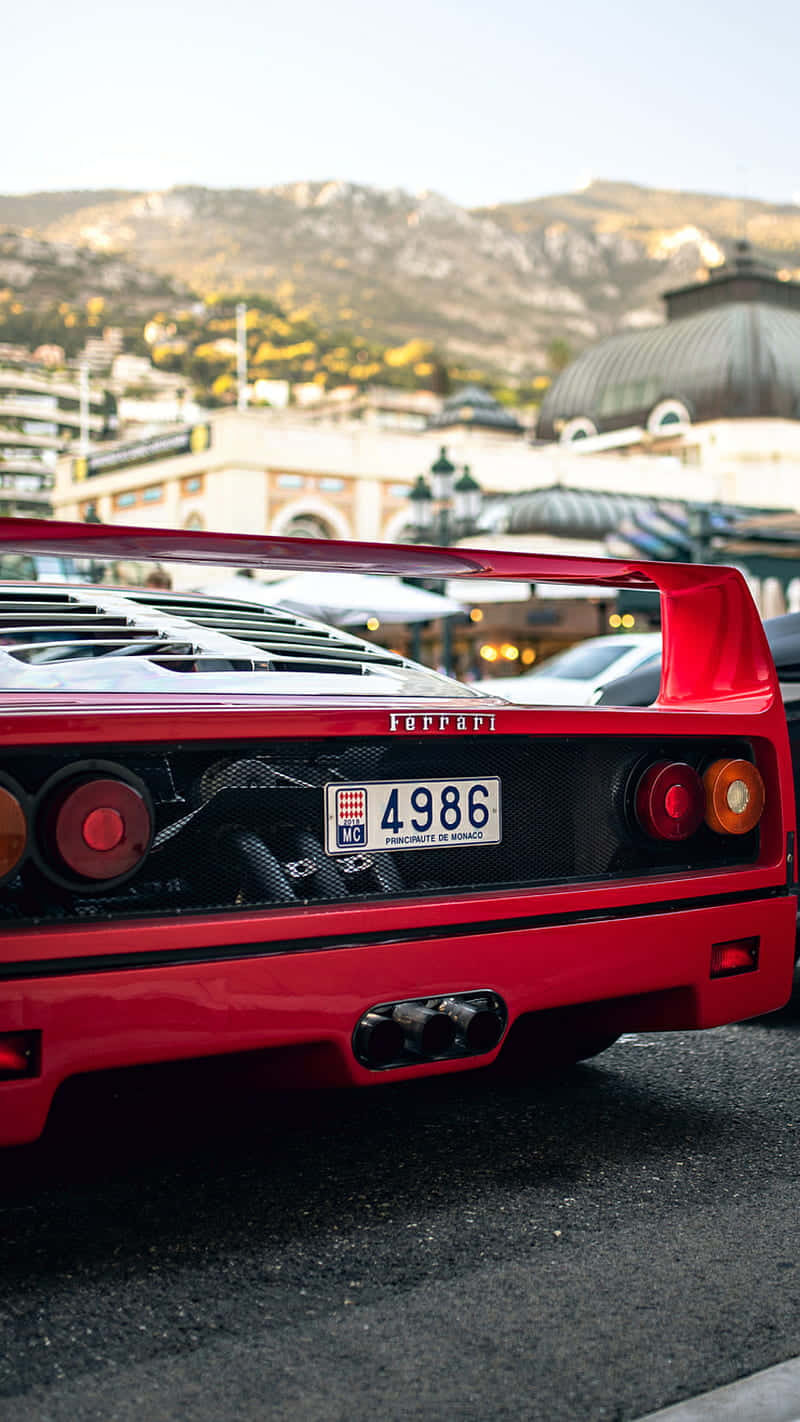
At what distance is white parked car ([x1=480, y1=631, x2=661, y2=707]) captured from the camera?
41.1 ft

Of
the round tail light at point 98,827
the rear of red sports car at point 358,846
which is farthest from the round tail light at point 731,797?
the round tail light at point 98,827

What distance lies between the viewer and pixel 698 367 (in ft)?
255

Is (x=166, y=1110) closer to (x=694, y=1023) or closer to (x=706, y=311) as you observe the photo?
(x=694, y=1023)

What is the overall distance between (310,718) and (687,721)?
939 millimetres

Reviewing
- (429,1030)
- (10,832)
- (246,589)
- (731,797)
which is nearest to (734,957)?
(731,797)

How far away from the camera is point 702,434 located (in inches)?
2746

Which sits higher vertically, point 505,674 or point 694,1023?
point 694,1023

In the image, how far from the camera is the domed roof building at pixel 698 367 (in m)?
75.0

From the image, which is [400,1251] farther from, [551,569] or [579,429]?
[579,429]

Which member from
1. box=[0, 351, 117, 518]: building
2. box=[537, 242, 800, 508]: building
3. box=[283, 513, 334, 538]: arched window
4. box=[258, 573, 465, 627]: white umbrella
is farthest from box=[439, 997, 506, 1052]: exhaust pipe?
box=[0, 351, 117, 518]: building

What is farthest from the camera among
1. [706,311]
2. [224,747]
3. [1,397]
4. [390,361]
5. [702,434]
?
[390,361]

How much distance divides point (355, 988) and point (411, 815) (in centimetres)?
37

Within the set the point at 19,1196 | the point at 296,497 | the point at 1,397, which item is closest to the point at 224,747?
the point at 19,1196

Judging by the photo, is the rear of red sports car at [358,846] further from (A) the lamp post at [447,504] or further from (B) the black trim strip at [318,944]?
(A) the lamp post at [447,504]
